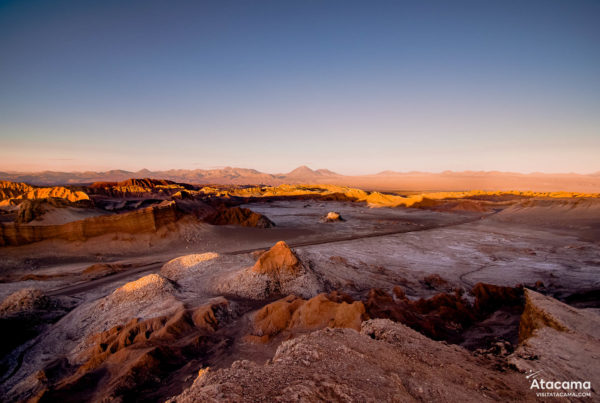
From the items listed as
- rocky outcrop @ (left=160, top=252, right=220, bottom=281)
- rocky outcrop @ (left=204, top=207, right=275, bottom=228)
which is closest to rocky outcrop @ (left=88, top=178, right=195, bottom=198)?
rocky outcrop @ (left=204, top=207, right=275, bottom=228)

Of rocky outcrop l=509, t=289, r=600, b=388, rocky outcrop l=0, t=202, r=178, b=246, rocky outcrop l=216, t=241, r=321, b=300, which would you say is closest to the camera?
rocky outcrop l=509, t=289, r=600, b=388

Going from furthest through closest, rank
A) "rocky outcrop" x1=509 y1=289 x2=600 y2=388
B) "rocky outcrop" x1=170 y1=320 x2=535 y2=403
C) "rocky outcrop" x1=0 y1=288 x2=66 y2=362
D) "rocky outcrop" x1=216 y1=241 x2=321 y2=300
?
1. "rocky outcrop" x1=216 y1=241 x2=321 y2=300
2. "rocky outcrop" x1=0 y1=288 x2=66 y2=362
3. "rocky outcrop" x1=509 y1=289 x2=600 y2=388
4. "rocky outcrop" x1=170 y1=320 x2=535 y2=403

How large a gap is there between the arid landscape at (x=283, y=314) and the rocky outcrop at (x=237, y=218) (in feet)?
13.9

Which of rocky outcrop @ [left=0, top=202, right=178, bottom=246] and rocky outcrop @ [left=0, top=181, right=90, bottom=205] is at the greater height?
rocky outcrop @ [left=0, top=181, right=90, bottom=205]

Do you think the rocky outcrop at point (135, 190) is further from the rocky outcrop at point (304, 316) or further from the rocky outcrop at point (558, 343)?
the rocky outcrop at point (558, 343)

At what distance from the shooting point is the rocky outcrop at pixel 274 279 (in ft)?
28.0

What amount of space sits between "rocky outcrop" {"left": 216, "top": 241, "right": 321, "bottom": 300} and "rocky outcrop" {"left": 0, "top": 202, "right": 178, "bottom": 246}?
11846mm

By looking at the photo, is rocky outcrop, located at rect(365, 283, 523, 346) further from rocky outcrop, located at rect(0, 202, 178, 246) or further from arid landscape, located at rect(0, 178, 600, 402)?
rocky outcrop, located at rect(0, 202, 178, 246)

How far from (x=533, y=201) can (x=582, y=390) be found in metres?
35.7

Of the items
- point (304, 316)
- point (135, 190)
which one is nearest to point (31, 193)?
point (135, 190)

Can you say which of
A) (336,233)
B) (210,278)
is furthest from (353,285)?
(336,233)

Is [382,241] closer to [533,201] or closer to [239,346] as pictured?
[239,346]

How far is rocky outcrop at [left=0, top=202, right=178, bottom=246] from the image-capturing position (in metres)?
15.2

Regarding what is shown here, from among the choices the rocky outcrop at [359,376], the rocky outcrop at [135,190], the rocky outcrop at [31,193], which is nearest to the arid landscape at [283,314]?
the rocky outcrop at [359,376]
